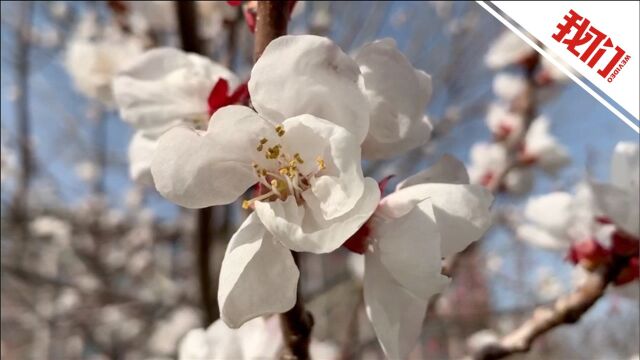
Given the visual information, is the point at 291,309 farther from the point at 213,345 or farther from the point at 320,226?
the point at 213,345

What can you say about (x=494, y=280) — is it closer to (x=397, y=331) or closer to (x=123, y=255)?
(x=123, y=255)

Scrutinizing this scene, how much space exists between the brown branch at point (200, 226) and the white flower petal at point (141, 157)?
37cm

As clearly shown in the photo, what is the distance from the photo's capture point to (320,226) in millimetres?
403

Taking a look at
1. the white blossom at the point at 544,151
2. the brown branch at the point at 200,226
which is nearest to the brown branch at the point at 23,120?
the brown branch at the point at 200,226

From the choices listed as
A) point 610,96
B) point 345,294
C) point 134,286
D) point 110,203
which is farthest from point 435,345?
point 610,96

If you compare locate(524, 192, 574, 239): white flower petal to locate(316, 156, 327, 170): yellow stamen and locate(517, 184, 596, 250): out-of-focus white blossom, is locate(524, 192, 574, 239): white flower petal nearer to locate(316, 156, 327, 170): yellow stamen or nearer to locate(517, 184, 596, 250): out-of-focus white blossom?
locate(517, 184, 596, 250): out-of-focus white blossom

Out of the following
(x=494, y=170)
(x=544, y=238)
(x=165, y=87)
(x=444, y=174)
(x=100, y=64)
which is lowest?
(x=100, y=64)

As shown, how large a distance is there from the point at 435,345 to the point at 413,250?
317 centimetres

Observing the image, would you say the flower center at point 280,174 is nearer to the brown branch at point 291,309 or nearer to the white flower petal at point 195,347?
the brown branch at point 291,309

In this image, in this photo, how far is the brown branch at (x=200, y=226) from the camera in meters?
0.93

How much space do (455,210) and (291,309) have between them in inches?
5.5

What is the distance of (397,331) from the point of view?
428mm

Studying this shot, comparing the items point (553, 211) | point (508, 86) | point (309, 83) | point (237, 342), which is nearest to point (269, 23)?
point (309, 83)

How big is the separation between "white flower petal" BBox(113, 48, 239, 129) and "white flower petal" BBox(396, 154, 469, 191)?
212mm
